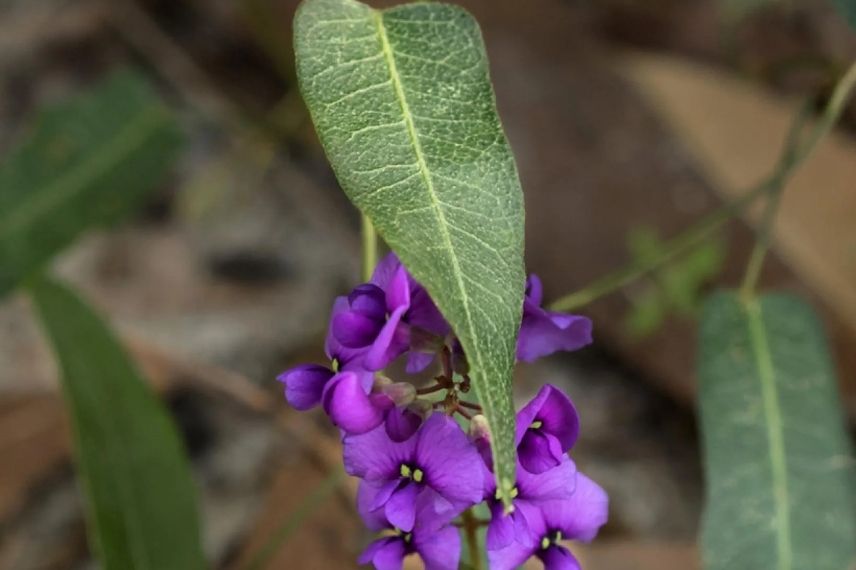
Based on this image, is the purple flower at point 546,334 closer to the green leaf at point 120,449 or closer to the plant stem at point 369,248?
the plant stem at point 369,248

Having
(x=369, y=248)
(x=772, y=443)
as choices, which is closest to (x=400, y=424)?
(x=369, y=248)

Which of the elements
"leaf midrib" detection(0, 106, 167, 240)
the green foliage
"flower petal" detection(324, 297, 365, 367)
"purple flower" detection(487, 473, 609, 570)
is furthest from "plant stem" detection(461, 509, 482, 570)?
the green foliage

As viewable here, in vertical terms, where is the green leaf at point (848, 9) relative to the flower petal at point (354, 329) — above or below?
above

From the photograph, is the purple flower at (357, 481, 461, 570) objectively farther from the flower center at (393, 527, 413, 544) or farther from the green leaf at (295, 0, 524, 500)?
the green leaf at (295, 0, 524, 500)

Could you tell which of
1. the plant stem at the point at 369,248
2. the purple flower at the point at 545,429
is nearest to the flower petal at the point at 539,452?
the purple flower at the point at 545,429

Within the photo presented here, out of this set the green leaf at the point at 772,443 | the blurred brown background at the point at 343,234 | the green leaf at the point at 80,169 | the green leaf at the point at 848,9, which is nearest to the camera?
the green leaf at the point at 848,9

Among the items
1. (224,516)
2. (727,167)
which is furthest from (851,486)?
(224,516)
